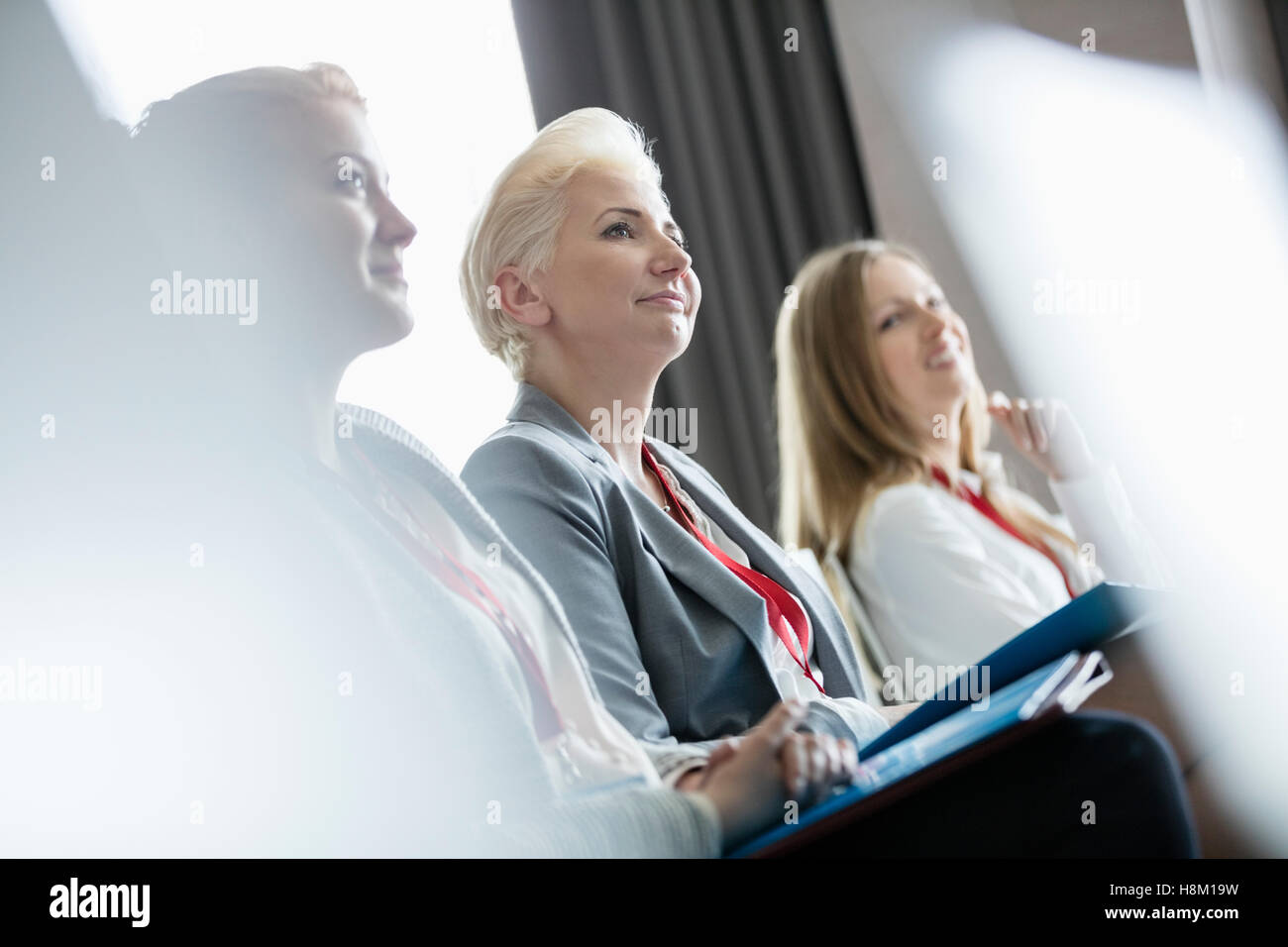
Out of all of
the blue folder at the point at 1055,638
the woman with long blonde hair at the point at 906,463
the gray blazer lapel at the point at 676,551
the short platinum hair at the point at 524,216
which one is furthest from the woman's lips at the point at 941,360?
the blue folder at the point at 1055,638

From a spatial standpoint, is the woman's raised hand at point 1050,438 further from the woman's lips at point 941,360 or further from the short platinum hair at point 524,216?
the short platinum hair at point 524,216

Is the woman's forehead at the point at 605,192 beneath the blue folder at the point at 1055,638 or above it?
above

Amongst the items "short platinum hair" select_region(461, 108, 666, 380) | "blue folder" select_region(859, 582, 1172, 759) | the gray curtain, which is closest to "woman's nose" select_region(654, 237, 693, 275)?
"short platinum hair" select_region(461, 108, 666, 380)

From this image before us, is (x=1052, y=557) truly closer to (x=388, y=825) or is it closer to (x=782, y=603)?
(x=782, y=603)

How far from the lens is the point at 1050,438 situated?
2.16 meters

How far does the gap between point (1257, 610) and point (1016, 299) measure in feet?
5.19

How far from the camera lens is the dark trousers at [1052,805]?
0.82 metres

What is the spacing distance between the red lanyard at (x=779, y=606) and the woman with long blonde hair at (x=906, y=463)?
1.76 ft

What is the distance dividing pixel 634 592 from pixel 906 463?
0.92m

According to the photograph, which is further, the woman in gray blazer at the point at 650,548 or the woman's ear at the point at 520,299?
the woman's ear at the point at 520,299

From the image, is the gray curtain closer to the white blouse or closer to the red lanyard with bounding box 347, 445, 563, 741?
the white blouse

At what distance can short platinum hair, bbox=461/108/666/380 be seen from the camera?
4.61 ft

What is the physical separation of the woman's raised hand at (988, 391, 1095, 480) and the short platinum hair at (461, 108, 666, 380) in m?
1.03
